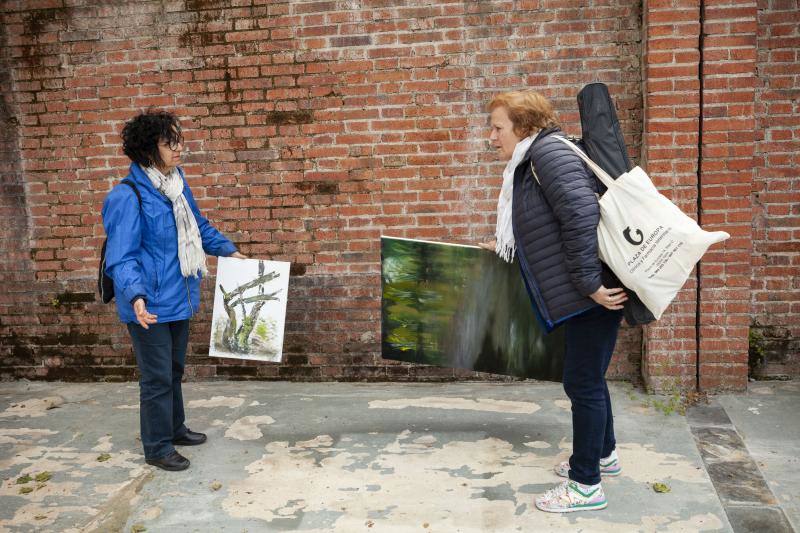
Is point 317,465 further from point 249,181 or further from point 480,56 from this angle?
point 480,56

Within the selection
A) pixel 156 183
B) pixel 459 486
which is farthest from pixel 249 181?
pixel 459 486

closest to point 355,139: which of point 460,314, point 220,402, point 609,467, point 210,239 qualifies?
point 210,239

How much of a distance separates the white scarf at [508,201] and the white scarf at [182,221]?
1.68 metres

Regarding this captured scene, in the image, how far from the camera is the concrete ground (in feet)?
10.8

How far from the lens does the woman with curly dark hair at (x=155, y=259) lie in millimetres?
3615

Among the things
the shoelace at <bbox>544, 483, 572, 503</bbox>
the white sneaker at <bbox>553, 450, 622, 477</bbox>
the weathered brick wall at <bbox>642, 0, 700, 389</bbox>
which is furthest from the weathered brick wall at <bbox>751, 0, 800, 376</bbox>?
the shoelace at <bbox>544, 483, 572, 503</bbox>

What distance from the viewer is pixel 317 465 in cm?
384

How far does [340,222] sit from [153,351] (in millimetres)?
1776

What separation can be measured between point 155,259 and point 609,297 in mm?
2342

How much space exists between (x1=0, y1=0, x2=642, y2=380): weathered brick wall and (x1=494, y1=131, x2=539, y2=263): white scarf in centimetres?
149

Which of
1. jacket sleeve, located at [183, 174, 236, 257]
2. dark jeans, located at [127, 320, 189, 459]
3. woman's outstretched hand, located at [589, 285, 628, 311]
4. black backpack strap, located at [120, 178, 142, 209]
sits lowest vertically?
dark jeans, located at [127, 320, 189, 459]

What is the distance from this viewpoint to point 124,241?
3594mm

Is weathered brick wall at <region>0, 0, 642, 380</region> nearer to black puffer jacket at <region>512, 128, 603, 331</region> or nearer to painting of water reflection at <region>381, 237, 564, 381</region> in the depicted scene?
painting of water reflection at <region>381, 237, 564, 381</region>

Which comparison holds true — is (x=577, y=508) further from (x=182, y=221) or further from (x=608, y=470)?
(x=182, y=221)
